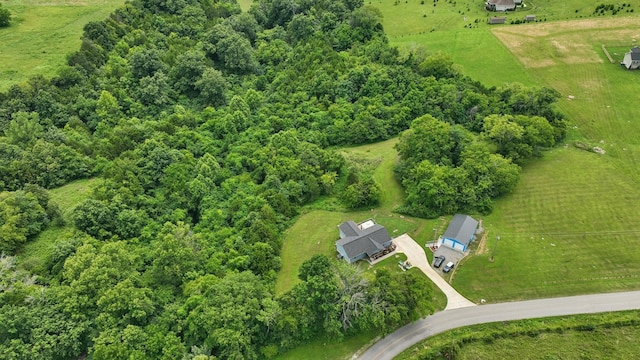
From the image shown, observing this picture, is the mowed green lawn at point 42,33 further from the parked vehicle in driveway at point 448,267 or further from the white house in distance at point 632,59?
the white house in distance at point 632,59

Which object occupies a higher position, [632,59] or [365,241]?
[632,59]

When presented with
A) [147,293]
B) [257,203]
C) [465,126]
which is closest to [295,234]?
[257,203]

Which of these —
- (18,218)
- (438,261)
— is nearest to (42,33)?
(18,218)

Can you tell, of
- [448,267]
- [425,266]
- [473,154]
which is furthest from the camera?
[473,154]

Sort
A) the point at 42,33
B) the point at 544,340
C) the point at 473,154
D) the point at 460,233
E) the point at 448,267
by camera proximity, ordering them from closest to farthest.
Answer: the point at 544,340, the point at 448,267, the point at 460,233, the point at 473,154, the point at 42,33

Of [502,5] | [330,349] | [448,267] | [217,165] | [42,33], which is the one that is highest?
[502,5]

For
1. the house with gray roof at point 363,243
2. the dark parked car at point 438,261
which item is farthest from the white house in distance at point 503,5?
the dark parked car at point 438,261

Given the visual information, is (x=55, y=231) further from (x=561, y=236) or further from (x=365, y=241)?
(x=561, y=236)

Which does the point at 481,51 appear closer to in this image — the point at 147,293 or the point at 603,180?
the point at 603,180
